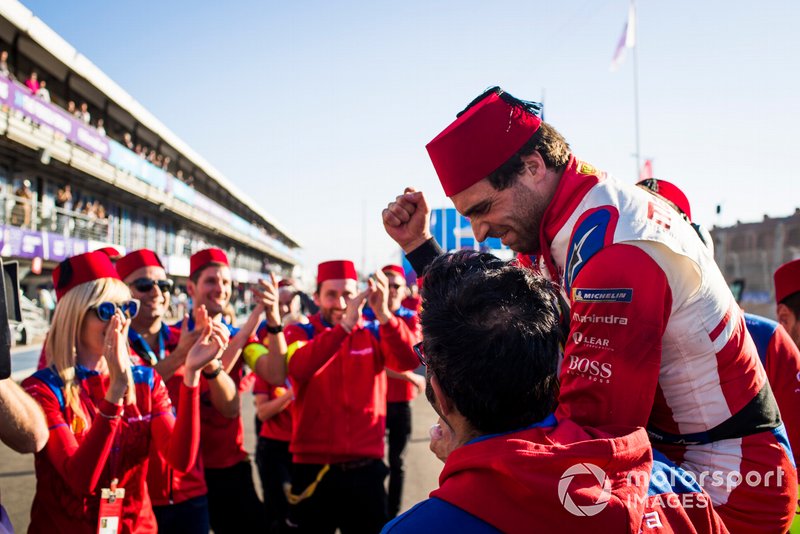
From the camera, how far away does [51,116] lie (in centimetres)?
1691

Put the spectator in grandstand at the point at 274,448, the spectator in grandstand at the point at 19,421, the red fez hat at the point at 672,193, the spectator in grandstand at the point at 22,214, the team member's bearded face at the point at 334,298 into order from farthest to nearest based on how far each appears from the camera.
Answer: the spectator in grandstand at the point at 22,214
the team member's bearded face at the point at 334,298
the spectator in grandstand at the point at 274,448
the red fez hat at the point at 672,193
the spectator in grandstand at the point at 19,421

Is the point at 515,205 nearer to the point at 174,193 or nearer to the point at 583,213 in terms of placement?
the point at 583,213

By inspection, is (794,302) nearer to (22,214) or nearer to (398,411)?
(398,411)

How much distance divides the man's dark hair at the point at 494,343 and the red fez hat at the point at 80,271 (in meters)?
2.25

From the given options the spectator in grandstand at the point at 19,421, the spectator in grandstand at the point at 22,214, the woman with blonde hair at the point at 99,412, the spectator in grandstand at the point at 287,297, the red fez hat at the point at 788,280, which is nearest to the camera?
the spectator in grandstand at the point at 19,421

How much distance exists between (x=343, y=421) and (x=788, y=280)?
2.87m

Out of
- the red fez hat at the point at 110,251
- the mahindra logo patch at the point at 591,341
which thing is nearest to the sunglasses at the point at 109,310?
the red fez hat at the point at 110,251

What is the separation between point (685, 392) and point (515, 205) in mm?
705

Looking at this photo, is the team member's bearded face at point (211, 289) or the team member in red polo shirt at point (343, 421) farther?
the team member's bearded face at point (211, 289)

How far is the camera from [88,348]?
2777mm

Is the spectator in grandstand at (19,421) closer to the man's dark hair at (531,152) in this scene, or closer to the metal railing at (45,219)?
the man's dark hair at (531,152)

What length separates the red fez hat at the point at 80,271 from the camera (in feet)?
9.35

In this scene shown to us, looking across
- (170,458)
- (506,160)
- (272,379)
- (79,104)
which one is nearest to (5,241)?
(79,104)

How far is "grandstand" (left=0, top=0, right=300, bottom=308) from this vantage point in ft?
52.4
